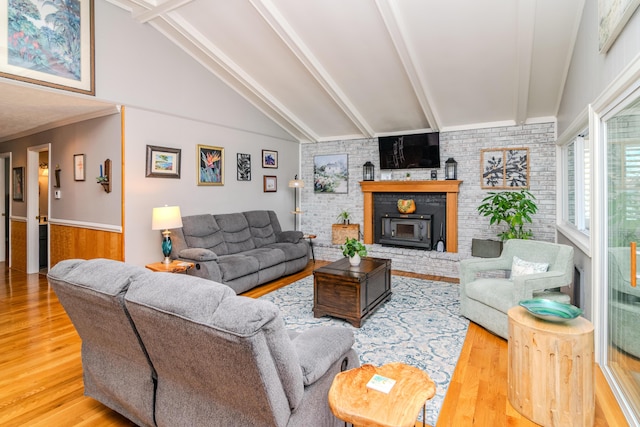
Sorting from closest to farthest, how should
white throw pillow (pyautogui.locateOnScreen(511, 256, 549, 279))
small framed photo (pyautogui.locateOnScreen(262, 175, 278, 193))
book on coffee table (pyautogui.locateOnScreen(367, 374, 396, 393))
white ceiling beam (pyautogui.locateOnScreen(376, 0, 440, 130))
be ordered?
book on coffee table (pyautogui.locateOnScreen(367, 374, 396, 393)) < white throw pillow (pyautogui.locateOnScreen(511, 256, 549, 279)) < white ceiling beam (pyautogui.locateOnScreen(376, 0, 440, 130)) < small framed photo (pyautogui.locateOnScreen(262, 175, 278, 193))

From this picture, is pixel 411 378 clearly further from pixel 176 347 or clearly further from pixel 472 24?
pixel 472 24

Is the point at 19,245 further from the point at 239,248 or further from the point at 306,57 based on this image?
the point at 306,57

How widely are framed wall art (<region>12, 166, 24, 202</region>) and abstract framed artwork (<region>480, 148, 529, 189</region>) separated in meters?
7.78

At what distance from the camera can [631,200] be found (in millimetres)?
2129

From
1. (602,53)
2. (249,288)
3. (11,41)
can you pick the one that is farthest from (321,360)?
(11,41)

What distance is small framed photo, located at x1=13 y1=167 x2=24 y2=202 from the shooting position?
592cm

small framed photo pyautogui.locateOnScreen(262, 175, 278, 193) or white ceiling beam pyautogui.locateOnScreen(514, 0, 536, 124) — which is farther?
small framed photo pyautogui.locateOnScreen(262, 175, 278, 193)

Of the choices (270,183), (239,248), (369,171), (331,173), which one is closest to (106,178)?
(239,248)

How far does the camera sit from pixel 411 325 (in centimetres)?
347

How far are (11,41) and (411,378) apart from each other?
4537mm

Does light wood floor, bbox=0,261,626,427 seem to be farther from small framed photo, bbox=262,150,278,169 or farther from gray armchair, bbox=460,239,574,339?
small framed photo, bbox=262,150,278,169

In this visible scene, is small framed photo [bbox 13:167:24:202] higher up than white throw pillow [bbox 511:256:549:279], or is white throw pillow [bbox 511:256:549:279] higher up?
small framed photo [bbox 13:167:24:202]

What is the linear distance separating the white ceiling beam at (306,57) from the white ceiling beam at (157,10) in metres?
0.87

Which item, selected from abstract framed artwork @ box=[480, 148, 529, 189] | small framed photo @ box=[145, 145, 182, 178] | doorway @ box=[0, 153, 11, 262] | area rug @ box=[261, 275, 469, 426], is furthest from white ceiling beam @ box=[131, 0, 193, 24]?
abstract framed artwork @ box=[480, 148, 529, 189]
